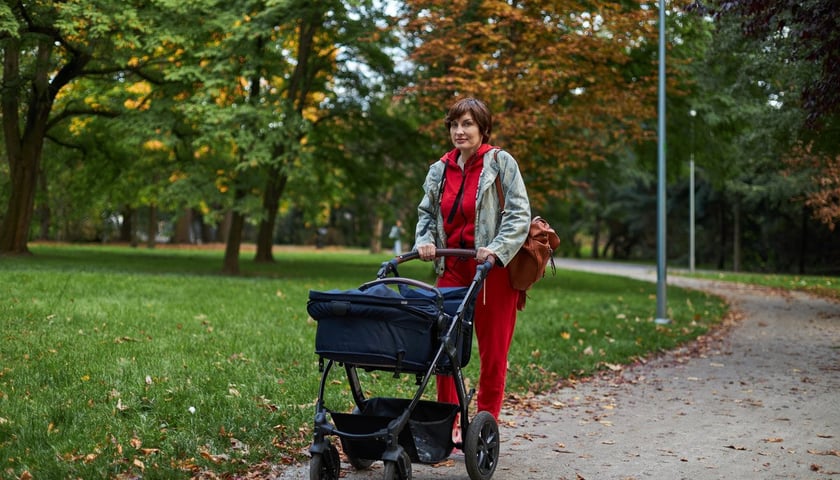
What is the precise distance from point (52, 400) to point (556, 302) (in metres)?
10.7

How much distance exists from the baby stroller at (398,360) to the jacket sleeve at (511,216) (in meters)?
0.14

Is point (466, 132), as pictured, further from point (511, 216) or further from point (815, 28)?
point (815, 28)

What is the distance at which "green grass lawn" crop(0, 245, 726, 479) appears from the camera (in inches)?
196

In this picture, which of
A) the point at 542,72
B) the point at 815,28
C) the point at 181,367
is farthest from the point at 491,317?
the point at 542,72

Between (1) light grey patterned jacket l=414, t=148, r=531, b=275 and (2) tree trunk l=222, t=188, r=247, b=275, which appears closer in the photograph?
(1) light grey patterned jacket l=414, t=148, r=531, b=275

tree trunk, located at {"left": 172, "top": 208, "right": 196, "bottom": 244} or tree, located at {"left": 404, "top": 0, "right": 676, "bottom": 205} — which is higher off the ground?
tree, located at {"left": 404, "top": 0, "right": 676, "bottom": 205}

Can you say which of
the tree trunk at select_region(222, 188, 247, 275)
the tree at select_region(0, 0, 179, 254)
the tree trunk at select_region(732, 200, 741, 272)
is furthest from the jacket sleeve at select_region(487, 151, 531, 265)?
the tree trunk at select_region(732, 200, 741, 272)

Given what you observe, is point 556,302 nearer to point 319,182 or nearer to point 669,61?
point 669,61

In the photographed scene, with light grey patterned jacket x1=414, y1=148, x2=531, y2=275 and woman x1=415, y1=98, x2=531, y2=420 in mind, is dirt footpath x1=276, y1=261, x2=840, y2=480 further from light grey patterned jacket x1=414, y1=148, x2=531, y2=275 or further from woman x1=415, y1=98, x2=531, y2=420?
light grey patterned jacket x1=414, y1=148, x2=531, y2=275

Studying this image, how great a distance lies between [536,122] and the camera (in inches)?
711

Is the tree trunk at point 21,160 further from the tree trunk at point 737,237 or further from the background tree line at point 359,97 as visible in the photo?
the tree trunk at point 737,237

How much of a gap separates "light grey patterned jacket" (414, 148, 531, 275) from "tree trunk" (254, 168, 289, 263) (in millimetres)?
14010

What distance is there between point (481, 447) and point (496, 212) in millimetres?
1275

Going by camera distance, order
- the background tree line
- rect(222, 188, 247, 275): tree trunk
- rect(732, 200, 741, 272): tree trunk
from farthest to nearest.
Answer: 1. rect(732, 200, 741, 272): tree trunk
2. rect(222, 188, 247, 275): tree trunk
3. the background tree line
